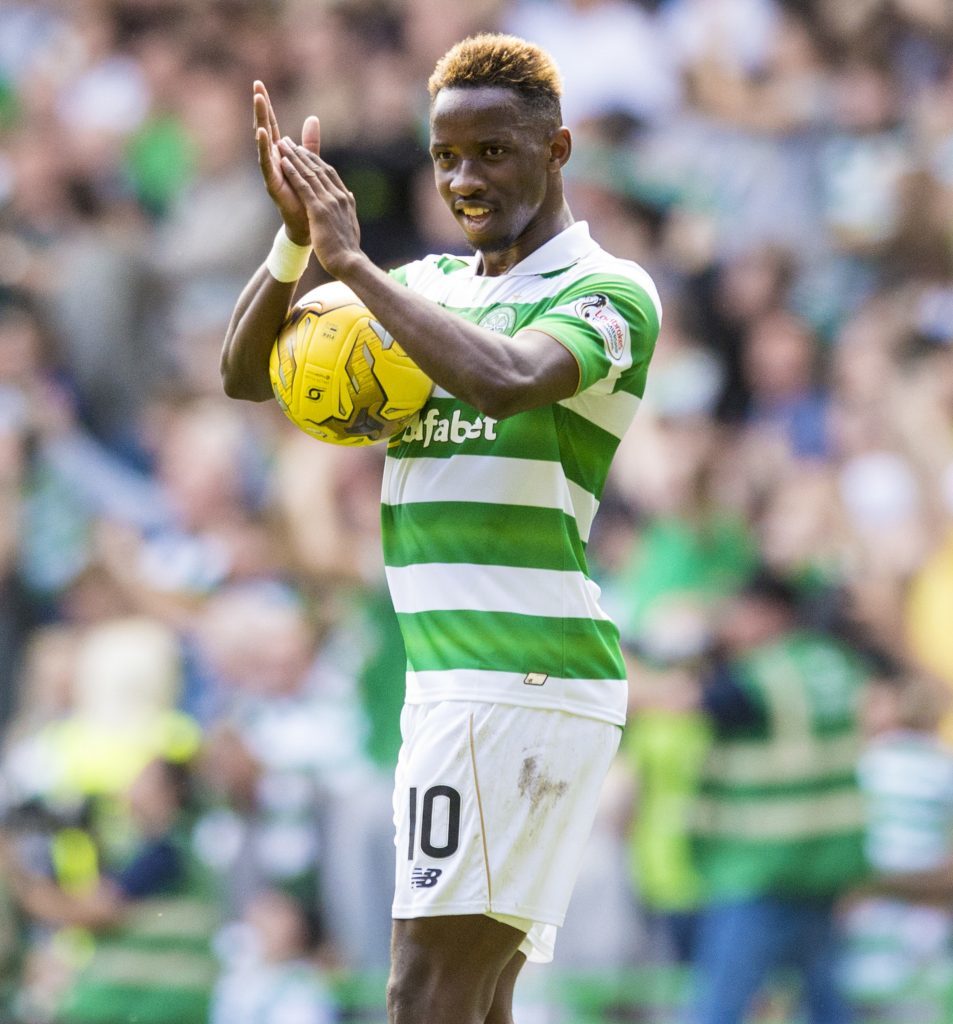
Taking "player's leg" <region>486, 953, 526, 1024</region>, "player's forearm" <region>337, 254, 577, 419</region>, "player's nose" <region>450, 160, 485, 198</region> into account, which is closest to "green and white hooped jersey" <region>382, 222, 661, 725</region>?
"player's forearm" <region>337, 254, 577, 419</region>

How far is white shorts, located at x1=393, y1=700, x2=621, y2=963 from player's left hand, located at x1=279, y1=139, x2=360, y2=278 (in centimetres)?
97

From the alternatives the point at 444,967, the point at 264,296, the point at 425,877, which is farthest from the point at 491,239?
the point at 444,967

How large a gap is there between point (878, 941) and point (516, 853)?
5.14 meters

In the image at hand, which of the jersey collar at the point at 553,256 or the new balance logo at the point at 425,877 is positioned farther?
the jersey collar at the point at 553,256

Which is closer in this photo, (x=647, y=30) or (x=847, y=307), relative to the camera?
(x=847, y=307)

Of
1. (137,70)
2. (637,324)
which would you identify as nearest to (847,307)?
(137,70)

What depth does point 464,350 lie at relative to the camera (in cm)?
377

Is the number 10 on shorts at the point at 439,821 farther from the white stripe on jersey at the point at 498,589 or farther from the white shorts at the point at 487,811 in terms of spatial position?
the white stripe on jersey at the point at 498,589

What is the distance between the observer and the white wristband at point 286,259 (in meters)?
4.17

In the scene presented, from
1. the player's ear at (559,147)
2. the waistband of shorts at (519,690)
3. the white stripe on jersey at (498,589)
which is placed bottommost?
the waistband of shorts at (519,690)

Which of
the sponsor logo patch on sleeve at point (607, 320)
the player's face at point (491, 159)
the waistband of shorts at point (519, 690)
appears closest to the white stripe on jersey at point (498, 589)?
the waistband of shorts at point (519, 690)

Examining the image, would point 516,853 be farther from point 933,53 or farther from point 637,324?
point 933,53

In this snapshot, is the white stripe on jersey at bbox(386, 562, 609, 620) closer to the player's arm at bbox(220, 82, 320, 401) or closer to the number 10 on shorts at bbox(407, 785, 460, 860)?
the number 10 on shorts at bbox(407, 785, 460, 860)

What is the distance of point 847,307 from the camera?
9.95 metres
